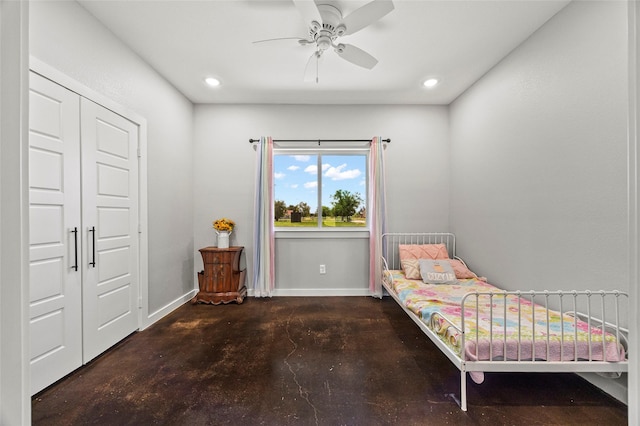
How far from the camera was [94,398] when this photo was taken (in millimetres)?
1797

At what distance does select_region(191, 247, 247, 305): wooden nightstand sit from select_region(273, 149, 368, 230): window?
92 cm

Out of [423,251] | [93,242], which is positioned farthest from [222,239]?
[423,251]

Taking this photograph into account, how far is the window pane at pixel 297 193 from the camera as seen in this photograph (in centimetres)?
406

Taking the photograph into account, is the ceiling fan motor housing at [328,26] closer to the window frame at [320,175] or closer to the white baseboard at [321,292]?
the window frame at [320,175]

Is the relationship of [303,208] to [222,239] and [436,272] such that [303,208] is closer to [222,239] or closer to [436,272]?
[222,239]

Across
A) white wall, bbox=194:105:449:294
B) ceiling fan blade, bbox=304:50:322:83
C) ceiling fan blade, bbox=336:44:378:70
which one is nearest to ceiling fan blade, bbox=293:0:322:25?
ceiling fan blade, bbox=336:44:378:70

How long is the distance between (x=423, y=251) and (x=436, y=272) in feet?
1.69

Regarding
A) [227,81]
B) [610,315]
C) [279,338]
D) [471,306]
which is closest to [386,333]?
[471,306]

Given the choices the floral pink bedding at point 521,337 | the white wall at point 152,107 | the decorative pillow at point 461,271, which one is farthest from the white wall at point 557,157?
the white wall at point 152,107

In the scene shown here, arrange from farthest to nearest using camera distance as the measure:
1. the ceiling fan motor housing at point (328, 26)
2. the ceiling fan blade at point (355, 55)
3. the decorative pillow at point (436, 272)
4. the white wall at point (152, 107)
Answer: the decorative pillow at point (436, 272), the ceiling fan blade at point (355, 55), the ceiling fan motor housing at point (328, 26), the white wall at point (152, 107)

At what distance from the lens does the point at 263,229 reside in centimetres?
376

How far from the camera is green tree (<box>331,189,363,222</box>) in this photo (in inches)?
161

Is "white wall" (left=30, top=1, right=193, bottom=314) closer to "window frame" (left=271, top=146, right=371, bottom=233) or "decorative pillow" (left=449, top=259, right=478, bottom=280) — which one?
"window frame" (left=271, top=146, right=371, bottom=233)

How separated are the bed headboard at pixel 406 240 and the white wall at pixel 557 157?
1.96 feet
